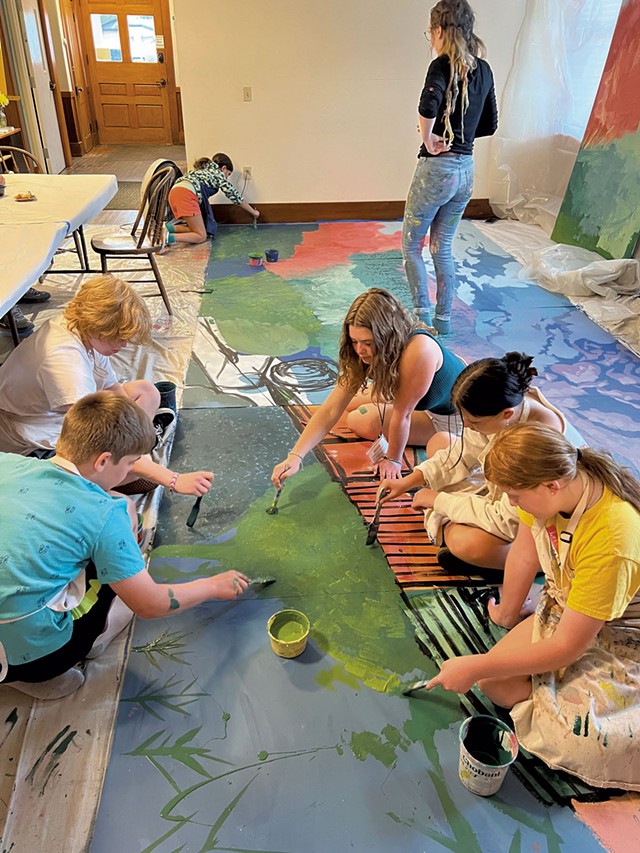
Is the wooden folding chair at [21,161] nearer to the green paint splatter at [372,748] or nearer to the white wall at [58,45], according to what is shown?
the white wall at [58,45]

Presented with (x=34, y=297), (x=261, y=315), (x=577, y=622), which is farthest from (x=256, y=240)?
(x=577, y=622)

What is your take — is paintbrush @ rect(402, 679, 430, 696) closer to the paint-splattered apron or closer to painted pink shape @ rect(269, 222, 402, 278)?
the paint-splattered apron

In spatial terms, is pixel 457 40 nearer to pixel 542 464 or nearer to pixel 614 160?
pixel 614 160

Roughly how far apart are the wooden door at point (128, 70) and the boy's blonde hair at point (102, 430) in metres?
8.64

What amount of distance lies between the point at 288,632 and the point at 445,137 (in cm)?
242

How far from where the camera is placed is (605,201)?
405 cm

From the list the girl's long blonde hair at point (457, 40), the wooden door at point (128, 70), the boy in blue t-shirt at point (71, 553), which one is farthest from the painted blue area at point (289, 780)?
the wooden door at point (128, 70)

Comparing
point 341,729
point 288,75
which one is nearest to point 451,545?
point 341,729

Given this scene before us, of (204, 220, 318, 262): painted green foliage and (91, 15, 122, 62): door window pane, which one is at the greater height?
(91, 15, 122, 62): door window pane

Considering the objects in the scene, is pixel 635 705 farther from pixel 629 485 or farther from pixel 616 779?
pixel 629 485

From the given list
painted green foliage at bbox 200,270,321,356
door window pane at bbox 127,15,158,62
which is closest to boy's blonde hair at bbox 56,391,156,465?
painted green foliage at bbox 200,270,321,356

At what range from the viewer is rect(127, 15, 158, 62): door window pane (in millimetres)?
8000

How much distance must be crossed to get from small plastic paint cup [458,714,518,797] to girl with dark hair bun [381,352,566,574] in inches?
20.7

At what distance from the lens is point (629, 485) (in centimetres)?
117
